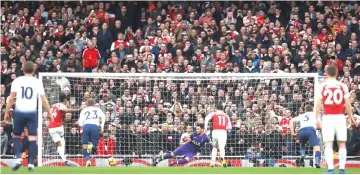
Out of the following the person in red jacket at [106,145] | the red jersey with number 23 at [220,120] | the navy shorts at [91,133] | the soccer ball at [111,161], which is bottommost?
the soccer ball at [111,161]

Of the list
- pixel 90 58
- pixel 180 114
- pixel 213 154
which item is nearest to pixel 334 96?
pixel 213 154

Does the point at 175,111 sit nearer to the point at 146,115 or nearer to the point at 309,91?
the point at 146,115

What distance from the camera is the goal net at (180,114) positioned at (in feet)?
95.3

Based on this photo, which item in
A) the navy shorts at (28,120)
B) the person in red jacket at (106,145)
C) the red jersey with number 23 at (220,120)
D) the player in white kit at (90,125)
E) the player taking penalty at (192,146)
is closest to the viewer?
Result: the navy shorts at (28,120)

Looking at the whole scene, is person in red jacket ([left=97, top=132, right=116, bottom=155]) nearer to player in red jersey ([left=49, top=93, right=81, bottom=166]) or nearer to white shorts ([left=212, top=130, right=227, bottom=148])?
player in red jersey ([left=49, top=93, right=81, bottom=166])

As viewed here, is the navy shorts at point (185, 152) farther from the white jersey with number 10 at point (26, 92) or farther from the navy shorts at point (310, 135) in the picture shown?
the white jersey with number 10 at point (26, 92)

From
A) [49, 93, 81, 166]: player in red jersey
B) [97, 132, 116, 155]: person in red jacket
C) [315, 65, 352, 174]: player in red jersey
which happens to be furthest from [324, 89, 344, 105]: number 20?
[97, 132, 116, 155]: person in red jacket

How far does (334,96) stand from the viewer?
20766mm

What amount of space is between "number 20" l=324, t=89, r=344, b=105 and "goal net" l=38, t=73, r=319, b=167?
7800mm

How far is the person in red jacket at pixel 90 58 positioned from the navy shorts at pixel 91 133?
5.98m

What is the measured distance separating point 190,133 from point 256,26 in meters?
5.57

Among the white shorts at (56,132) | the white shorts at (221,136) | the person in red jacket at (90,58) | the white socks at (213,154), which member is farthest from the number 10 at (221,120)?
the person in red jacket at (90,58)

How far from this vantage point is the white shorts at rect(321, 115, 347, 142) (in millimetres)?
20719

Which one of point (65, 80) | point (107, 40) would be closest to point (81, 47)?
point (107, 40)
